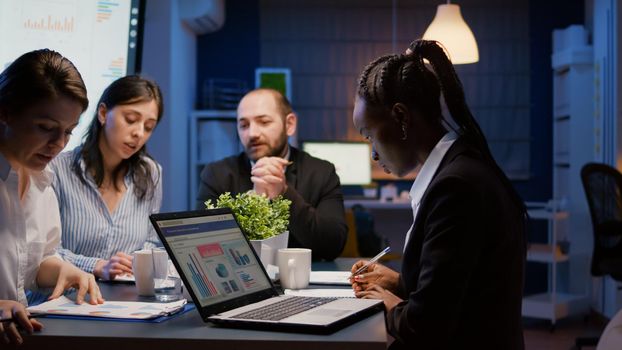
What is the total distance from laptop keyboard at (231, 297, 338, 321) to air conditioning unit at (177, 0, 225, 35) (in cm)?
468

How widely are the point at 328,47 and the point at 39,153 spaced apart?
564 centimetres

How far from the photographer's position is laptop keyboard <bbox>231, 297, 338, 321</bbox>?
1495 mm

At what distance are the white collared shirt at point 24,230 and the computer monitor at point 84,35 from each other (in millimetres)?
867

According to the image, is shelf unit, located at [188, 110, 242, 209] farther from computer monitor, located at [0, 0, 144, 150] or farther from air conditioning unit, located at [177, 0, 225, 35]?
computer monitor, located at [0, 0, 144, 150]

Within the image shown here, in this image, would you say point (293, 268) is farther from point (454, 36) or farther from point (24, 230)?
point (454, 36)

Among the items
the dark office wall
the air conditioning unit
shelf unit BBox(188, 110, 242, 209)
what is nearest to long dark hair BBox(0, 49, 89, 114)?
the air conditioning unit

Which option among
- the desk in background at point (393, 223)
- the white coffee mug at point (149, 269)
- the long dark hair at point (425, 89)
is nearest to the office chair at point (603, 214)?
the desk in background at point (393, 223)

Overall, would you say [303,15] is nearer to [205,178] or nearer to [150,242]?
[205,178]

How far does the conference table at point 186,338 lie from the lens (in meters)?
1.35

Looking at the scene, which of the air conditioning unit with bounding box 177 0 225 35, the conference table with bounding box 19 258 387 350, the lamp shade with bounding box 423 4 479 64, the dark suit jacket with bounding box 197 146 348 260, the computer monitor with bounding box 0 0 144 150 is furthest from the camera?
the air conditioning unit with bounding box 177 0 225 35

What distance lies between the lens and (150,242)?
265 centimetres

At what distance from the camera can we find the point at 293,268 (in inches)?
75.6

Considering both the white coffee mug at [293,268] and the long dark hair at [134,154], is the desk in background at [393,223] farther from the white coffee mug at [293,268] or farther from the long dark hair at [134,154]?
the white coffee mug at [293,268]

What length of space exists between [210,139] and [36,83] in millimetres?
4820
